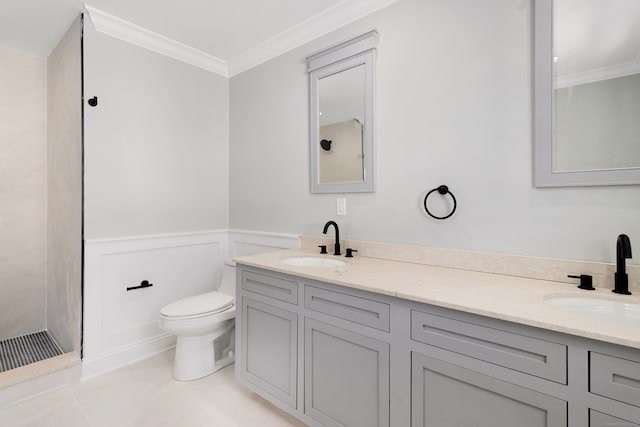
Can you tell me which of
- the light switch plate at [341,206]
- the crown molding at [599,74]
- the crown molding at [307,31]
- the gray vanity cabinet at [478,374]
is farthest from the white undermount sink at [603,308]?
the crown molding at [307,31]

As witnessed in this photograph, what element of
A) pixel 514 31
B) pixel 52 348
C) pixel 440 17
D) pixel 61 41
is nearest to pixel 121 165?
pixel 61 41

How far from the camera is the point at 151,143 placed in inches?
95.1

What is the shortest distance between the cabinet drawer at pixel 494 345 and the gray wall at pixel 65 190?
2.31m

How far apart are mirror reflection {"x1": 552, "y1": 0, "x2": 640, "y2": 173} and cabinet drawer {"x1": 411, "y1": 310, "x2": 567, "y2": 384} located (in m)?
0.83

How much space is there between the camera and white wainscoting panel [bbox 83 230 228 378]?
6.91ft

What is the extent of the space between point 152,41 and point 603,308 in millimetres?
3233

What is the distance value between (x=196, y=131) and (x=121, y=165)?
2.33 ft

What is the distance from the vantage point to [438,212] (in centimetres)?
166

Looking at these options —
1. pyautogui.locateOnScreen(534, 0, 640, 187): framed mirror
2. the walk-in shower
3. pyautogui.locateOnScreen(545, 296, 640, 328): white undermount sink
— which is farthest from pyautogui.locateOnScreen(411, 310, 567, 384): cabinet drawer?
the walk-in shower

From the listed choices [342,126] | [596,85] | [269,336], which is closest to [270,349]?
[269,336]

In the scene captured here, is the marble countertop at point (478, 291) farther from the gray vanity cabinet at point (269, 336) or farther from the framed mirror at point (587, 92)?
the framed mirror at point (587, 92)

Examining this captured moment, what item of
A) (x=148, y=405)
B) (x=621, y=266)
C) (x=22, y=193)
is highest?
(x=22, y=193)

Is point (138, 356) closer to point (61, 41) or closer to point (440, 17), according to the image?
point (61, 41)

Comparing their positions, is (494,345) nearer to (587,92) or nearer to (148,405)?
(587,92)
